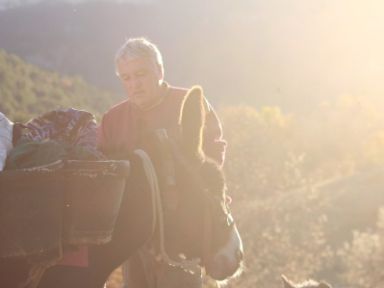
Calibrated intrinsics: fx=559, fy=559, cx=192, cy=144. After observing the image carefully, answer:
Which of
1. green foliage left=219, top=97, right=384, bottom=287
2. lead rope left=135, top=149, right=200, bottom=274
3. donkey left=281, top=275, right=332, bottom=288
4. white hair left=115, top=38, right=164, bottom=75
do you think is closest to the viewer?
lead rope left=135, top=149, right=200, bottom=274

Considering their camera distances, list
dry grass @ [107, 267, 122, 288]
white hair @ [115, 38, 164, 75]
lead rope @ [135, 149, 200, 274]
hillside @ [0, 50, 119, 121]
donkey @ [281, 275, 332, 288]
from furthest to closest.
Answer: hillside @ [0, 50, 119, 121] < dry grass @ [107, 267, 122, 288] < donkey @ [281, 275, 332, 288] < white hair @ [115, 38, 164, 75] < lead rope @ [135, 149, 200, 274]

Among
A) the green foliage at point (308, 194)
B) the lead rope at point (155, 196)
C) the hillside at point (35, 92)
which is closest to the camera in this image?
the lead rope at point (155, 196)

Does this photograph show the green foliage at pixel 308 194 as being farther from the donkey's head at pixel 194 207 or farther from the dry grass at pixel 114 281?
the donkey's head at pixel 194 207

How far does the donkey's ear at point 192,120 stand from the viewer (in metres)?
2.45

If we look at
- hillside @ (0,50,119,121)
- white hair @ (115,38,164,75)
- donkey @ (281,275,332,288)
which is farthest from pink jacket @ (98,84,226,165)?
hillside @ (0,50,119,121)

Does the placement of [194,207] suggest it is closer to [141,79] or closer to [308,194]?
[141,79]

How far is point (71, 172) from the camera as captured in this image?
2.10 metres

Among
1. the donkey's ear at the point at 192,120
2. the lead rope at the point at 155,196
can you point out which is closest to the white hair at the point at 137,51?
the donkey's ear at the point at 192,120

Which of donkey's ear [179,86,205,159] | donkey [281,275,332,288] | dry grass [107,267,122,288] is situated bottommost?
dry grass [107,267,122,288]

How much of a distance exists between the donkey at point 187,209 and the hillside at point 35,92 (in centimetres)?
4440

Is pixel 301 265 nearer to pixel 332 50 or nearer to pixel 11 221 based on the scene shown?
pixel 11 221

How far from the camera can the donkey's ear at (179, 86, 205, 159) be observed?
2.45 meters

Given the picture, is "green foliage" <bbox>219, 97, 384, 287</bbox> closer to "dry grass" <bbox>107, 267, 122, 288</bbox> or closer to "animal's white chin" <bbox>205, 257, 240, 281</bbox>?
"dry grass" <bbox>107, 267, 122, 288</bbox>

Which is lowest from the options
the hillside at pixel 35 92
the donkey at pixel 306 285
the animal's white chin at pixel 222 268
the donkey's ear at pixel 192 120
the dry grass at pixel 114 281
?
the hillside at pixel 35 92
